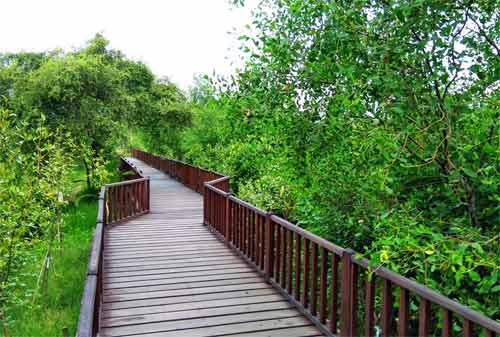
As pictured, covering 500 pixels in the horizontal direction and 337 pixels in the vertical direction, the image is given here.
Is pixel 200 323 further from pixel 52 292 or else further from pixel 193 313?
pixel 52 292

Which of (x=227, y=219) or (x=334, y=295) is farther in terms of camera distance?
(x=227, y=219)

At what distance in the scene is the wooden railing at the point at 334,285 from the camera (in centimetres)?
228

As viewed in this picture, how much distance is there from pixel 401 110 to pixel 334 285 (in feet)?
5.18

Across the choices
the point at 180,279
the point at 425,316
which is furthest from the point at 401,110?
the point at 180,279

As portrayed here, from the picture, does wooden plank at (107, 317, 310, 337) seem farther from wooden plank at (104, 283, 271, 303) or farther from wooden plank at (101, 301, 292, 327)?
wooden plank at (104, 283, 271, 303)

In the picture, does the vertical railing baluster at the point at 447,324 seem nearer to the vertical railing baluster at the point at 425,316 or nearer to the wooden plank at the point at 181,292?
the vertical railing baluster at the point at 425,316

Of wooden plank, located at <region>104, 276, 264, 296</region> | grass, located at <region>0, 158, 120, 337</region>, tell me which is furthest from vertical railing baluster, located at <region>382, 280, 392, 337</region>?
grass, located at <region>0, 158, 120, 337</region>

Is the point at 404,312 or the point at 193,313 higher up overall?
the point at 404,312

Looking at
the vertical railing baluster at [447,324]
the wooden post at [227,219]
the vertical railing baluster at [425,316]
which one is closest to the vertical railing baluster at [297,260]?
the vertical railing baluster at [425,316]

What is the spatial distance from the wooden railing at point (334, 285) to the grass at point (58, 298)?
7.63 feet

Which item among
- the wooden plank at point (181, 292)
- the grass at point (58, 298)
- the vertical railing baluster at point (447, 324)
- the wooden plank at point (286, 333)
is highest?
the vertical railing baluster at point (447, 324)

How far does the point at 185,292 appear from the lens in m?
4.41

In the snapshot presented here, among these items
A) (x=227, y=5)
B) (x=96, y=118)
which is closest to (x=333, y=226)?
(x=227, y=5)

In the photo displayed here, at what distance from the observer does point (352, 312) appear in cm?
312
